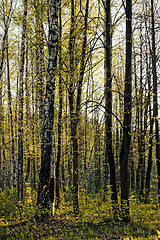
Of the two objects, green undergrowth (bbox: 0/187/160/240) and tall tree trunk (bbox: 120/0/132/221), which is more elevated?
tall tree trunk (bbox: 120/0/132/221)

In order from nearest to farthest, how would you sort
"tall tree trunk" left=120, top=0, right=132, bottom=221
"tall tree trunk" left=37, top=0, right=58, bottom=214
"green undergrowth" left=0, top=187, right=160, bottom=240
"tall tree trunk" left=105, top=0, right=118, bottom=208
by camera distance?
"green undergrowth" left=0, top=187, right=160, bottom=240 → "tall tree trunk" left=37, top=0, right=58, bottom=214 → "tall tree trunk" left=120, top=0, right=132, bottom=221 → "tall tree trunk" left=105, top=0, right=118, bottom=208

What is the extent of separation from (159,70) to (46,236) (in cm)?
1020

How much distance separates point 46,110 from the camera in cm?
648

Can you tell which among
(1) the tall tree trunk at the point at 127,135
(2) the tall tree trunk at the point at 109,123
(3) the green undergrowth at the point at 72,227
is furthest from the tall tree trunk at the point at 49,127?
(1) the tall tree trunk at the point at 127,135

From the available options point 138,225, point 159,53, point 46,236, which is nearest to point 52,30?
point 46,236

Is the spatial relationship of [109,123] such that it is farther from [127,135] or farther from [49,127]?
[49,127]

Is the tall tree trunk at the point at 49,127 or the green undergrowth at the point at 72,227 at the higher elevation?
the tall tree trunk at the point at 49,127

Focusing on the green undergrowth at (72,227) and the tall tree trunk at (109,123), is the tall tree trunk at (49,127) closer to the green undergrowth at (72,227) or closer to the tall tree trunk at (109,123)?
the green undergrowth at (72,227)

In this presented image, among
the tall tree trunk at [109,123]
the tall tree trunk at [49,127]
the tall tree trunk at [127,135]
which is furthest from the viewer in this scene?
the tall tree trunk at [109,123]

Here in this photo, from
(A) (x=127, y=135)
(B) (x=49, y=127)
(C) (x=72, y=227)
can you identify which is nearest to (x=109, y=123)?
(A) (x=127, y=135)

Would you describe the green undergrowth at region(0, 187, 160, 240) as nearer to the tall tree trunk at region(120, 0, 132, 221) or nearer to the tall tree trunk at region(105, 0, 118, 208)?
the tall tree trunk at region(120, 0, 132, 221)

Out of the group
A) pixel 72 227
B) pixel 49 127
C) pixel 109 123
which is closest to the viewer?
pixel 72 227

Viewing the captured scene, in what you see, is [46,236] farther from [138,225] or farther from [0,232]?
[138,225]

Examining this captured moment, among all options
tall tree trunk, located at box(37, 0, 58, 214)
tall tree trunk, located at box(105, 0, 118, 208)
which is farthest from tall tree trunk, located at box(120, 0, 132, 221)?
tall tree trunk, located at box(37, 0, 58, 214)
